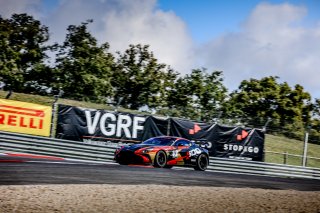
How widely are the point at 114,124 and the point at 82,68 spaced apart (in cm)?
→ 2122

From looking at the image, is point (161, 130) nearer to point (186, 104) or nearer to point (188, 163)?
point (188, 163)

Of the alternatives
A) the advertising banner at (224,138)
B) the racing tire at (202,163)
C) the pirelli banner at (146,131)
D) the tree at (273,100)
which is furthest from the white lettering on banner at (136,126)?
the tree at (273,100)

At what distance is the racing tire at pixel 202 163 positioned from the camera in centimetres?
1507

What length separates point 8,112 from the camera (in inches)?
566

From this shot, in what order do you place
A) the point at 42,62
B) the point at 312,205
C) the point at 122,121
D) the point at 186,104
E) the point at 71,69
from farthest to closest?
the point at 186,104 < the point at 42,62 < the point at 71,69 < the point at 122,121 < the point at 312,205

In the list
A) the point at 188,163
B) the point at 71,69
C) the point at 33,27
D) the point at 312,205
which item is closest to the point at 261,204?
the point at 312,205

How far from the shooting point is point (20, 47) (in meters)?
38.9

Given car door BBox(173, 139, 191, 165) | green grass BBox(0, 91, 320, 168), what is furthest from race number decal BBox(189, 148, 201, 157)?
green grass BBox(0, 91, 320, 168)

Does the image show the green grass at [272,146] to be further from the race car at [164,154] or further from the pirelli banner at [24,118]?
the race car at [164,154]

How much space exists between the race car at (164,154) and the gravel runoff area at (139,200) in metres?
4.73

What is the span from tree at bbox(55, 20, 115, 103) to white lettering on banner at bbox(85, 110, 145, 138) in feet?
61.8

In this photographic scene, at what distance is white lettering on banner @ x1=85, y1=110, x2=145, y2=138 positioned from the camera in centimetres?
1579

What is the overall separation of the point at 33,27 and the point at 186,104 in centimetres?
1864

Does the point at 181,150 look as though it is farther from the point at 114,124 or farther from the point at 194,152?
the point at 114,124
